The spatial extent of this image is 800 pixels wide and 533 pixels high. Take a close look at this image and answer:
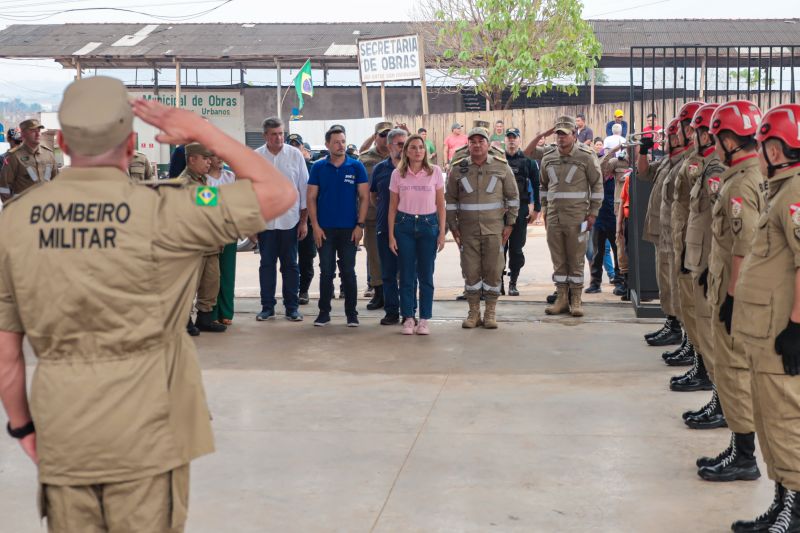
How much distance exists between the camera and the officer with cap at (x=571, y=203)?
9.97 meters

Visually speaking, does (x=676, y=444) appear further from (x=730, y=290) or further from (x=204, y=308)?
(x=204, y=308)

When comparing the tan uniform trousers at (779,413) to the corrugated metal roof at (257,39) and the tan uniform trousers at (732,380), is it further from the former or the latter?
the corrugated metal roof at (257,39)

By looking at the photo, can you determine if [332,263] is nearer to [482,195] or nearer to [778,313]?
[482,195]

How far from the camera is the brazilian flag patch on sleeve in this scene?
8.60 ft

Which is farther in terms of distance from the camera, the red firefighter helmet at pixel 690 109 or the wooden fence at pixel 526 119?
the wooden fence at pixel 526 119

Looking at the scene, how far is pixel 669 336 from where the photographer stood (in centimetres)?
861

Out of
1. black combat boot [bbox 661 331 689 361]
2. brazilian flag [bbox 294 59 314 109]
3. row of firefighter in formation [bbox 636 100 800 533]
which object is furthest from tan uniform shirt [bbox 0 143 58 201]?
brazilian flag [bbox 294 59 314 109]

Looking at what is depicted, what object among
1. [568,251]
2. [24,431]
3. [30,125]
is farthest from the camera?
[30,125]

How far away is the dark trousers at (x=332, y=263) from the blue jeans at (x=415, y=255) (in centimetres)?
67

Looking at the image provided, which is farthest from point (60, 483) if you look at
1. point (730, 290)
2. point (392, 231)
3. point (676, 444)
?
point (392, 231)

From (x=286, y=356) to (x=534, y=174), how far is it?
4.24 m

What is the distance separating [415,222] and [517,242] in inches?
101

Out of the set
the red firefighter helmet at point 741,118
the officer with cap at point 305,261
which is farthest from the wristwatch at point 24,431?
the officer with cap at point 305,261

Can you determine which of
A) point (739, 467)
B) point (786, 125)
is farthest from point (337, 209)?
point (786, 125)
